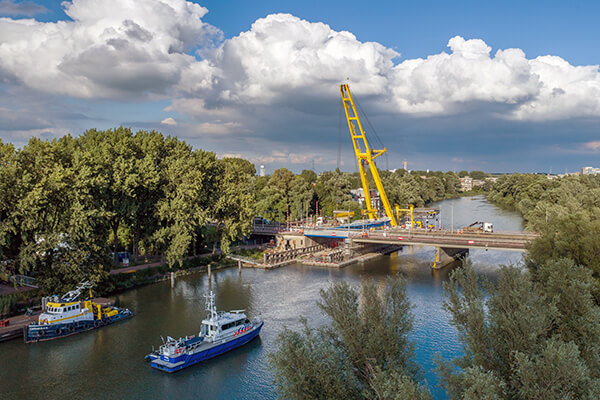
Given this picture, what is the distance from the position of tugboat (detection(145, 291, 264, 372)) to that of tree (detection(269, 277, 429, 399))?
426 inches

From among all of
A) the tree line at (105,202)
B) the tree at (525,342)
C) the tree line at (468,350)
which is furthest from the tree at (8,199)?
the tree at (525,342)

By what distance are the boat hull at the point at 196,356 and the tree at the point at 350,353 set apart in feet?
35.3

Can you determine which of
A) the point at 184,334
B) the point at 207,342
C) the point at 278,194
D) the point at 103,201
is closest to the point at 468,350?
the point at 207,342

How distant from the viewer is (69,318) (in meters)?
28.6

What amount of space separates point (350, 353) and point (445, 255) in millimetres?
38710

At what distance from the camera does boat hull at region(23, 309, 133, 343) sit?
2714 centimetres

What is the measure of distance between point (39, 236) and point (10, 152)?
7.38 metres

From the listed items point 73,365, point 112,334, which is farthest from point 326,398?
point 112,334

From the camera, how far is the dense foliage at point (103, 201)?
3250cm

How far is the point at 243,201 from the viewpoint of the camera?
51.6 metres

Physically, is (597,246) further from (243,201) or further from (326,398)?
(243,201)

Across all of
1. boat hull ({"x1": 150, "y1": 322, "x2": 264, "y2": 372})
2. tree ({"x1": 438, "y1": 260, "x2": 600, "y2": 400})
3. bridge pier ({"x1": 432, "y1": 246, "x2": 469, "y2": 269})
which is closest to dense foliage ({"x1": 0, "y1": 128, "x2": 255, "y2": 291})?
boat hull ({"x1": 150, "y1": 322, "x2": 264, "y2": 372})

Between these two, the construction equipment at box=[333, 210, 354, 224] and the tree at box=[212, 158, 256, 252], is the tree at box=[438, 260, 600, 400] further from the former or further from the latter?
the construction equipment at box=[333, 210, 354, 224]

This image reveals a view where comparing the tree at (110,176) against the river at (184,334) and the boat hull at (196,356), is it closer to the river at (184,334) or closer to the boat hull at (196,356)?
the river at (184,334)
